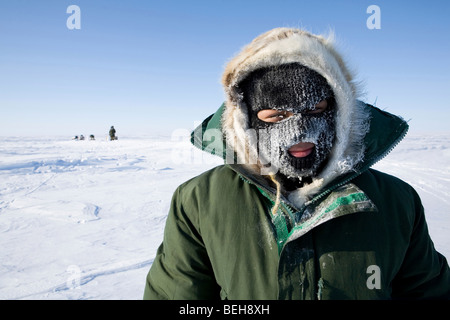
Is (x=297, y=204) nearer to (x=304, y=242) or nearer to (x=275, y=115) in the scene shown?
(x=304, y=242)

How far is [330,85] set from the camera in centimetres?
116

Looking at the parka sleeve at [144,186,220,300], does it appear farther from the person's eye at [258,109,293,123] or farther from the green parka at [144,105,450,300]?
the person's eye at [258,109,293,123]

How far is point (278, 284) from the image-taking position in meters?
0.97

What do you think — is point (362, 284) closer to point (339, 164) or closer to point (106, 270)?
point (339, 164)

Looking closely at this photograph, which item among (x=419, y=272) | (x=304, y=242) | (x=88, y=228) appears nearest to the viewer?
(x=304, y=242)

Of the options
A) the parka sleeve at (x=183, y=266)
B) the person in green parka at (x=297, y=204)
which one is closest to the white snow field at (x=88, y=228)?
the parka sleeve at (x=183, y=266)

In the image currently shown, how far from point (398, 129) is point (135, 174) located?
7.46 m

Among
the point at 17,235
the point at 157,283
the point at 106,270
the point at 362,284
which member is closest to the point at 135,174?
the point at 17,235

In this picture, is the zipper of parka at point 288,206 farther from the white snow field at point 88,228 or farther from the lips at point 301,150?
the white snow field at point 88,228

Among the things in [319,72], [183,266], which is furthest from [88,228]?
[319,72]

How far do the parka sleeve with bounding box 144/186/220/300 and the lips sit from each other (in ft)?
1.60

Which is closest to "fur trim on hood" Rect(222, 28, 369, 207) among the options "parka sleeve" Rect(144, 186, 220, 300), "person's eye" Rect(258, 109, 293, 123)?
"person's eye" Rect(258, 109, 293, 123)

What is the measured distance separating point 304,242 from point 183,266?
53 centimetres

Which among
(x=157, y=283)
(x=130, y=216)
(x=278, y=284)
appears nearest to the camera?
(x=278, y=284)
